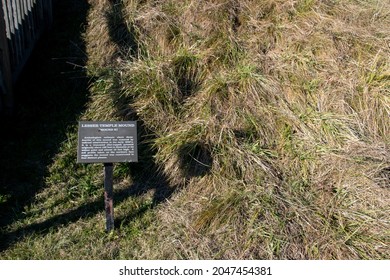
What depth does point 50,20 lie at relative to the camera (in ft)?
21.5

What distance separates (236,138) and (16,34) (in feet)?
9.67

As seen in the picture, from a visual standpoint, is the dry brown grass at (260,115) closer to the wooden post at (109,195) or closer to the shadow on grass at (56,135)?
the shadow on grass at (56,135)

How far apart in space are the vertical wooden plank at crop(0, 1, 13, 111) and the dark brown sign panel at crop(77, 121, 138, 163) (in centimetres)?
165

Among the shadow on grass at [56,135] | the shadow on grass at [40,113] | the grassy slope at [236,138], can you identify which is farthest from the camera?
the shadow on grass at [40,113]

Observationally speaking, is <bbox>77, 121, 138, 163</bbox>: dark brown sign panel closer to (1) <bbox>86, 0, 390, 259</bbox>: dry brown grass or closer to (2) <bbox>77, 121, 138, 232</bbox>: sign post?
(2) <bbox>77, 121, 138, 232</bbox>: sign post

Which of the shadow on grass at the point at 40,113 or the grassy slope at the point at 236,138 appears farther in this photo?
the shadow on grass at the point at 40,113

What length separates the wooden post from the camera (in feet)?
11.4

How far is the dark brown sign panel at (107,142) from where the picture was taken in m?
3.39

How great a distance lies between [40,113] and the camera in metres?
4.96

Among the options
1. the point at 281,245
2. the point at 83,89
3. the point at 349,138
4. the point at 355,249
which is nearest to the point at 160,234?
the point at 281,245

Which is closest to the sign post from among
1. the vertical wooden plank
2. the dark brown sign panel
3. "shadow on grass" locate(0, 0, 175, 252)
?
Answer: the dark brown sign panel

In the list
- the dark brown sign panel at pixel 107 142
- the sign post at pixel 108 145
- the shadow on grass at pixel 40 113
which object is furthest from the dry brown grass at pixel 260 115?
the dark brown sign panel at pixel 107 142

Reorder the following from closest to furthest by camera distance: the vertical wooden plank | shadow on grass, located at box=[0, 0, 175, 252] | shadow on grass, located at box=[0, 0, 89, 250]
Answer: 1. shadow on grass, located at box=[0, 0, 175, 252]
2. shadow on grass, located at box=[0, 0, 89, 250]
3. the vertical wooden plank

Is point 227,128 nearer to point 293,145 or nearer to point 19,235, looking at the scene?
point 293,145
